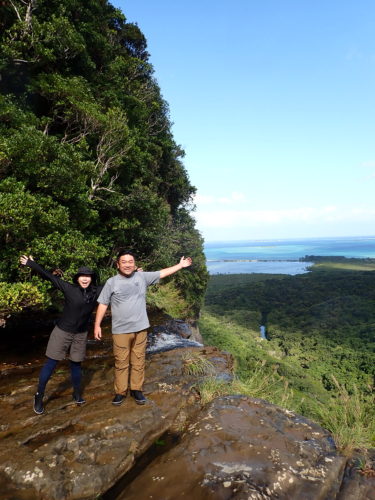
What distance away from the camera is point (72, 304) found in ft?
15.6

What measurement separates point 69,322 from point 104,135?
10.1m

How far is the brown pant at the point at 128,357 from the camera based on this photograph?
15.6 ft

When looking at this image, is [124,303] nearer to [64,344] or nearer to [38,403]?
[64,344]

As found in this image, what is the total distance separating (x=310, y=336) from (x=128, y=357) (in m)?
56.3

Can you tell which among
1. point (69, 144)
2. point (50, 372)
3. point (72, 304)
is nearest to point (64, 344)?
point (50, 372)

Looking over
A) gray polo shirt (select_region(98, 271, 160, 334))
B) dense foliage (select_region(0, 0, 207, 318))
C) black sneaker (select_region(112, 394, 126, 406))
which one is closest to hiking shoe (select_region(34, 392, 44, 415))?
black sneaker (select_region(112, 394, 126, 406))

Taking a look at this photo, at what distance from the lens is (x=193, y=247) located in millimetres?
27000

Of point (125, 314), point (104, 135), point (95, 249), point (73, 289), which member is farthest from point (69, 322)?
point (104, 135)

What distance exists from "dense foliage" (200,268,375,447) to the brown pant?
2.81 meters

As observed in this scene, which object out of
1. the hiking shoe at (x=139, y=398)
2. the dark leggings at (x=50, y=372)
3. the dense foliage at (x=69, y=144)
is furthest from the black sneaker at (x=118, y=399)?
the dense foliage at (x=69, y=144)

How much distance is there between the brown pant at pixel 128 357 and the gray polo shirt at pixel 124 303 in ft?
0.53

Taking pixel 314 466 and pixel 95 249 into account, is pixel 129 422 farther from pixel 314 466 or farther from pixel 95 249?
pixel 95 249

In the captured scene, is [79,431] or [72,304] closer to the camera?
[79,431]

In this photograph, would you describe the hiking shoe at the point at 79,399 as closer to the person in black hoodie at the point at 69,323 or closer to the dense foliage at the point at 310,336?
the person in black hoodie at the point at 69,323
